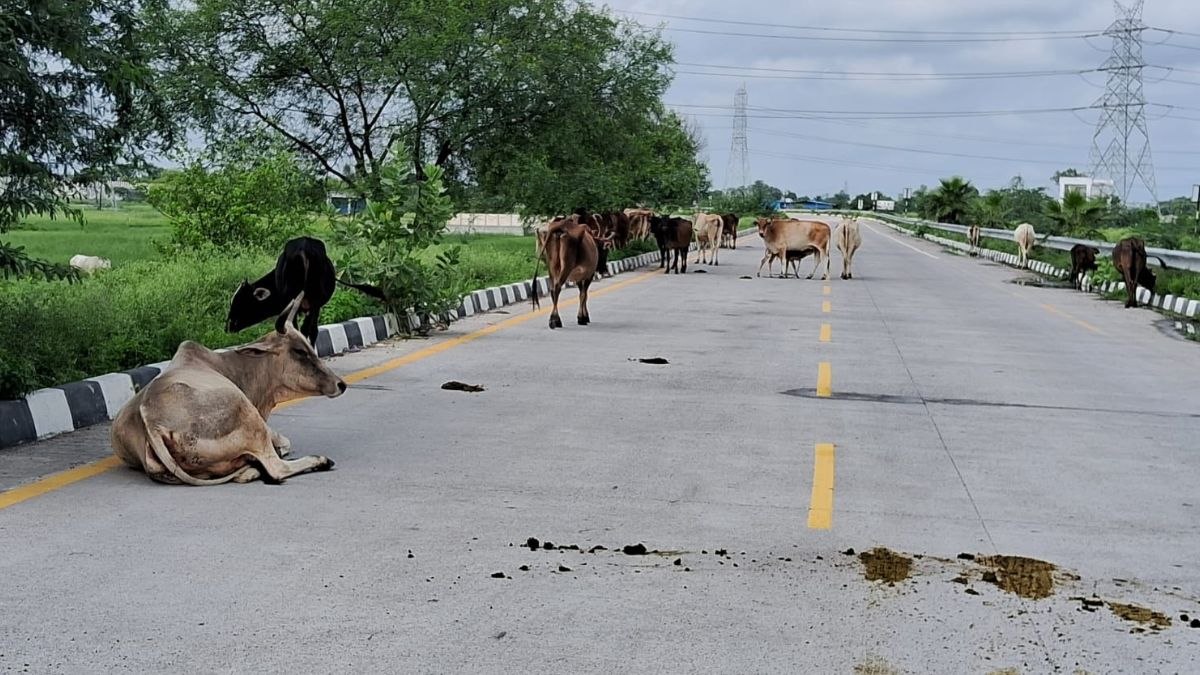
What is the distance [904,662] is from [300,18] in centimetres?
2451

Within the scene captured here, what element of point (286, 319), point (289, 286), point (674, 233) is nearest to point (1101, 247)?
point (674, 233)

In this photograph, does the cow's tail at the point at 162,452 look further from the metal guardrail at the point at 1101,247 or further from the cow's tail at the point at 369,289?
the metal guardrail at the point at 1101,247

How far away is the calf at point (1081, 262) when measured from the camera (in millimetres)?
30266

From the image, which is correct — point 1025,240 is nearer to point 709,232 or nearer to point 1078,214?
point 1078,214

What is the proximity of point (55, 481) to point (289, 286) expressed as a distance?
393 cm

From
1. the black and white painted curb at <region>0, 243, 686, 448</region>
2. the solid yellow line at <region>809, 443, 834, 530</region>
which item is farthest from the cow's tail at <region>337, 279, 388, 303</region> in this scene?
the solid yellow line at <region>809, 443, 834, 530</region>

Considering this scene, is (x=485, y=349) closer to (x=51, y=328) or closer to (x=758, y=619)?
(x=51, y=328)

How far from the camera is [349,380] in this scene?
1168 cm

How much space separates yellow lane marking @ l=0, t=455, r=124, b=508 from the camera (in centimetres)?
688

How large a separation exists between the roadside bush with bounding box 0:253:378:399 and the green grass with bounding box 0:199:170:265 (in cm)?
346

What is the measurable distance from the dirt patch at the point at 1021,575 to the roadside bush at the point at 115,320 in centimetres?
593

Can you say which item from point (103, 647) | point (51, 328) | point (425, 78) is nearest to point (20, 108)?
point (51, 328)

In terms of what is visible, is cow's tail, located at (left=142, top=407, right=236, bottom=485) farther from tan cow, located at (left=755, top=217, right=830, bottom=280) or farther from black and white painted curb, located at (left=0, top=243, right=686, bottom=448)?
tan cow, located at (left=755, top=217, right=830, bottom=280)

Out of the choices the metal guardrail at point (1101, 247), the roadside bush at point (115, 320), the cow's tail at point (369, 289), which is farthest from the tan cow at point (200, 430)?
the metal guardrail at point (1101, 247)
